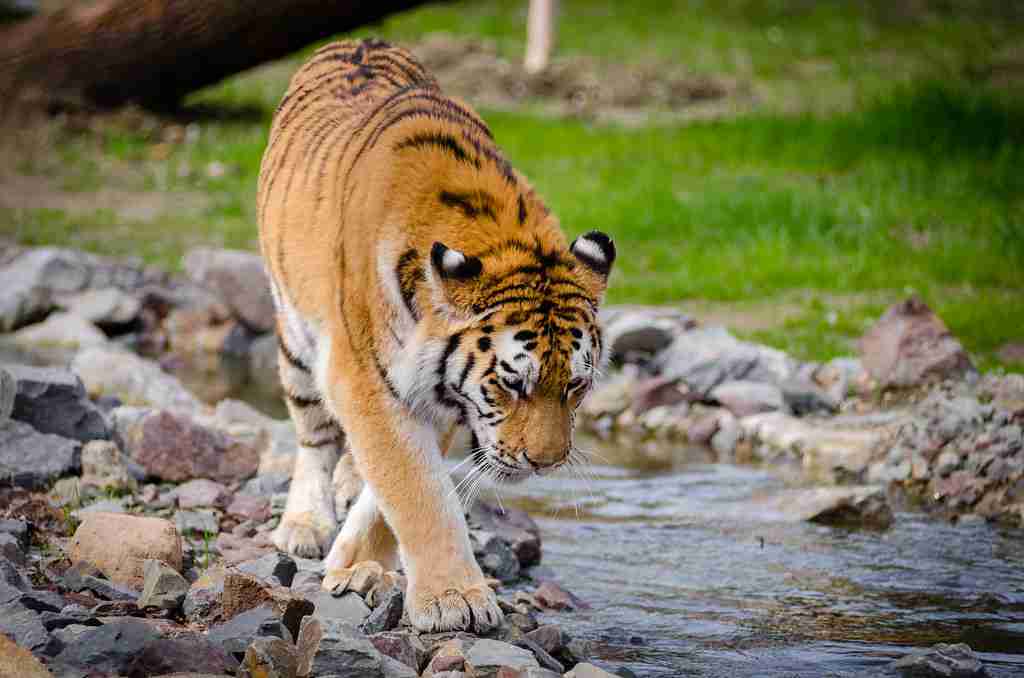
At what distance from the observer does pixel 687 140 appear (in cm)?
1328

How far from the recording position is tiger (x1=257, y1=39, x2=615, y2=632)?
3914mm

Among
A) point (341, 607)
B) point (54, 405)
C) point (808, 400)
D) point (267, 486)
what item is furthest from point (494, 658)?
point (808, 400)

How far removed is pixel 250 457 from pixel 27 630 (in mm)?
2381

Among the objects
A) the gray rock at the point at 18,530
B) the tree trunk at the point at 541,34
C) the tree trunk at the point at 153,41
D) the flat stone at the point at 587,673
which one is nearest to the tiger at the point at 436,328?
the flat stone at the point at 587,673

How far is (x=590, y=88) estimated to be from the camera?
1586 cm

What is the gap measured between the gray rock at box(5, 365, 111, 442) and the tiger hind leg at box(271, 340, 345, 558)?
87 cm

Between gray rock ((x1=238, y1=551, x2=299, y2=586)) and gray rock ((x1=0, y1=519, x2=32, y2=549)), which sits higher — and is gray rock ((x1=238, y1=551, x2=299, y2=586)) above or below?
below

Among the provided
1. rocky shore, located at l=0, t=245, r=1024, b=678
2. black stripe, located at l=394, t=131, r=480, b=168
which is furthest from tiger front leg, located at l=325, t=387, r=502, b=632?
black stripe, located at l=394, t=131, r=480, b=168

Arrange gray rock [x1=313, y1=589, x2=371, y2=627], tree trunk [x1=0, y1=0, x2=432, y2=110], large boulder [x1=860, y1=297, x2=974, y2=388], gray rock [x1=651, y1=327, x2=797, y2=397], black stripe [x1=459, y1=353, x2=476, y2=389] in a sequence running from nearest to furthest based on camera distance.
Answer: black stripe [x1=459, y1=353, x2=476, y2=389] < gray rock [x1=313, y1=589, x2=371, y2=627] < large boulder [x1=860, y1=297, x2=974, y2=388] < gray rock [x1=651, y1=327, x2=797, y2=397] < tree trunk [x1=0, y1=0, x2=432, y2=110]

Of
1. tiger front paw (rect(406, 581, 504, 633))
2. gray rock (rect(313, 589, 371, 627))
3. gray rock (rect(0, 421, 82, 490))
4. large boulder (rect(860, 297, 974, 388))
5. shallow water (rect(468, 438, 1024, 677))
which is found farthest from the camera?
large boulder (rect(860, 297, 974, 388))

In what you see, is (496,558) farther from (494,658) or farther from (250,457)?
(494,658)

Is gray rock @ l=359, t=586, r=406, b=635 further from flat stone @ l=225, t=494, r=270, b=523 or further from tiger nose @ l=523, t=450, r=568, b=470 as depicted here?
flat stone @ l=225, t=494, r=270, b=523

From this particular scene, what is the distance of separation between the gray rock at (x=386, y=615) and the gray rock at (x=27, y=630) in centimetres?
98

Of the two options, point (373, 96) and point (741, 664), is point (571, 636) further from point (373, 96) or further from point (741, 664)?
point (373, 96)
